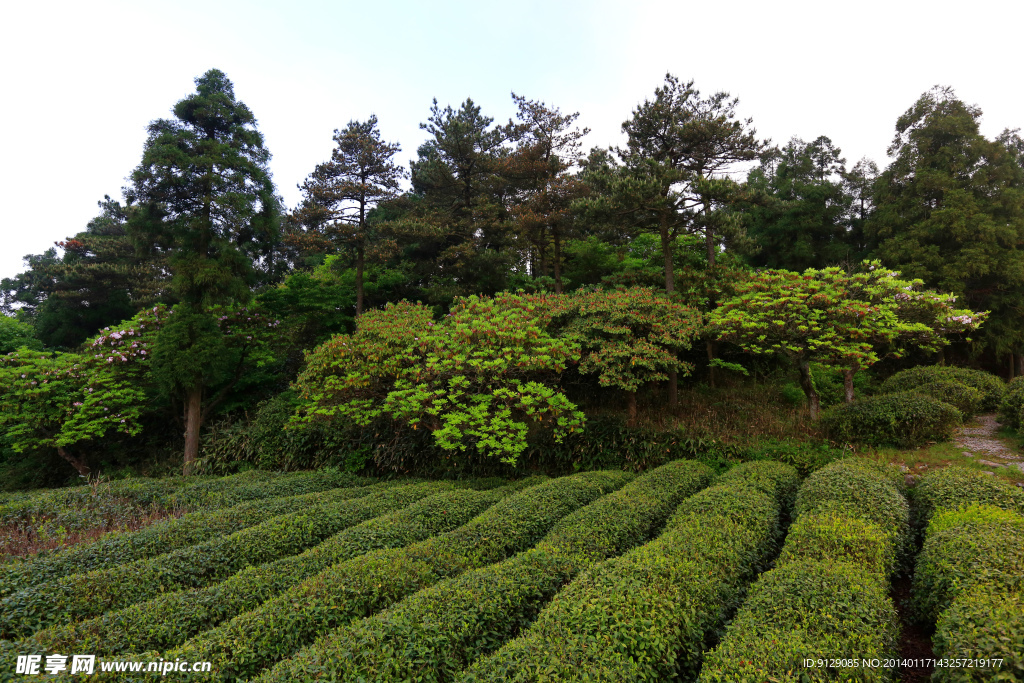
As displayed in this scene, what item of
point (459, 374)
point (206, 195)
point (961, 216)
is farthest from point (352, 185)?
point (961, 216)

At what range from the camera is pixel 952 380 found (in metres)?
12.0

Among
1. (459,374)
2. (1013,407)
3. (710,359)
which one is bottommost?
(1013,407)

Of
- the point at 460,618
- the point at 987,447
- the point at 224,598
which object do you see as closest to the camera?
the point at 460,618

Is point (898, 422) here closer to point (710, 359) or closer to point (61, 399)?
point (710, 359)

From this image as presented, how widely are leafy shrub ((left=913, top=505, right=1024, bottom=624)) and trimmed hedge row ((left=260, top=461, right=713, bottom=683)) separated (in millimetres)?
2937

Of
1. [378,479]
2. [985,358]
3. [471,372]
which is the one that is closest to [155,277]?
[378,479]

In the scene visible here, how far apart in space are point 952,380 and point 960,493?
26.3 ft

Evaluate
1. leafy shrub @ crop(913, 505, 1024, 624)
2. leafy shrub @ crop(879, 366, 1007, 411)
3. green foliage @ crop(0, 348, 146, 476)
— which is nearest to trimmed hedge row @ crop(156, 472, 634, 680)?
leafy shrub @ crop(913, 505, 1024, 624)

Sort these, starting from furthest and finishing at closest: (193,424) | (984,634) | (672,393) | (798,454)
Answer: (193,424), (672,393), (798,454), (984,634)

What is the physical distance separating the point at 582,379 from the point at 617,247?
9.47 m

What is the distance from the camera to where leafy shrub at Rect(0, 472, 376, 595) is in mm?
5719

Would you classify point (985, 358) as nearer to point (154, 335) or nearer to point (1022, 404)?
point (1022, 404)

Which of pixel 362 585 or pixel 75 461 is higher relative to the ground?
pixel 362 585

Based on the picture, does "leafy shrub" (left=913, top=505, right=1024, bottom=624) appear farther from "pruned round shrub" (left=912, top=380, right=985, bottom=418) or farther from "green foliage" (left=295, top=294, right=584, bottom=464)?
"pruned round shrub" (left=912, top=380, right=985, bottom=418)
